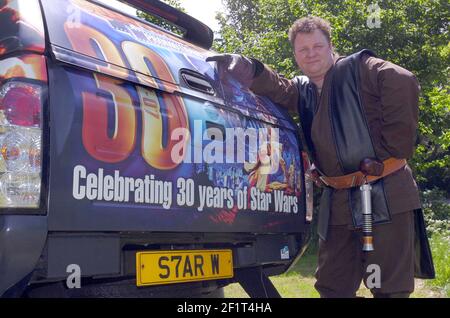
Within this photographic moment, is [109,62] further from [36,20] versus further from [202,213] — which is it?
[202,213]

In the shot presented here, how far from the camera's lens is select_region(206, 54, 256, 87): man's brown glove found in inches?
125

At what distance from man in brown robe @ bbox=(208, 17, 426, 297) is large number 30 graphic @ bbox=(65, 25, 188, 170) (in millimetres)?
798

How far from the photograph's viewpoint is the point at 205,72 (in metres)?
2.99

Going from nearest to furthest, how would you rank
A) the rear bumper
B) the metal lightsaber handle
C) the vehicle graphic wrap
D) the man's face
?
the rear bumper → the vehicle graphic wrap → the metal lightsaber handle → the man's face

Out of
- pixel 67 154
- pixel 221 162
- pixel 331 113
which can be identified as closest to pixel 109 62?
pixel 67 154

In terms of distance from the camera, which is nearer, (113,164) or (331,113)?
(113,164)

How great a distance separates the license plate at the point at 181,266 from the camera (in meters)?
2.36

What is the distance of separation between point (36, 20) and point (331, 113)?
5.67 ft

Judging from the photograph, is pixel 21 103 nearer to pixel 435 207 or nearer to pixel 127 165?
pixel 127 165

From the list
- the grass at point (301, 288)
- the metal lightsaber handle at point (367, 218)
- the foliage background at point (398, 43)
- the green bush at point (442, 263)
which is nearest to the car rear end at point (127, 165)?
the metal lightsaber handle at point (367, 218)

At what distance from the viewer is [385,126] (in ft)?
9.68

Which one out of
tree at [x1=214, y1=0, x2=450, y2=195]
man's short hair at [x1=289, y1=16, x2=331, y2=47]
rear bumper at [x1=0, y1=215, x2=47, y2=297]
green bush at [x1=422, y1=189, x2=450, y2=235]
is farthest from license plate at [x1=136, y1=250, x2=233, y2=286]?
green bush at [x1=422, y1=189, x2=450, y2=235]

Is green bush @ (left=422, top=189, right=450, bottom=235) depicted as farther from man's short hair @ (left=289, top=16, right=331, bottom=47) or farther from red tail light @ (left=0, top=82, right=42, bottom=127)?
red tail light @ (left=0, top=82, right=42, bottom=127)

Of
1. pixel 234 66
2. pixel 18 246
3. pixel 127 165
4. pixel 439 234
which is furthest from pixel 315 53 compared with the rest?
pixel 439 234
